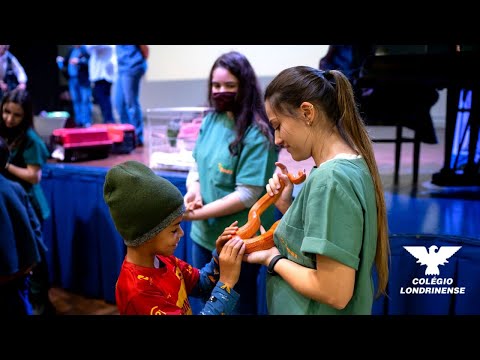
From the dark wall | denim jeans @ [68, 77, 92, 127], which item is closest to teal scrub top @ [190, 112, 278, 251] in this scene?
denim jeans @ [68, 77, 92, 127]

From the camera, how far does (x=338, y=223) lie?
1.01 m

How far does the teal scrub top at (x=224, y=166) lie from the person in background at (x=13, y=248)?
0.69m

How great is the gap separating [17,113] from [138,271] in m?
1.61

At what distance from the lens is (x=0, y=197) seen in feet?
6.09

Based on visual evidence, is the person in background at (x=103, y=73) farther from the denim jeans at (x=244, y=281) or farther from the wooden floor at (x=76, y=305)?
the denim jeans at (x=244, y=281)

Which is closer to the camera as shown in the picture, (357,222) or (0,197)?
(357,222)

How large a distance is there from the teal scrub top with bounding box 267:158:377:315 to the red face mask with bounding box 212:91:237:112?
72cm

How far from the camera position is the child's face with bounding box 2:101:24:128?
2.38m

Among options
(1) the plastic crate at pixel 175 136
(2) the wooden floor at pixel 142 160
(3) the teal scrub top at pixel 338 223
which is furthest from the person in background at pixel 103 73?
(3) the teal scrub top at pixel 338 223

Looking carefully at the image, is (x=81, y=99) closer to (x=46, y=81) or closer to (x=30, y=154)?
(x=46, y=81)
